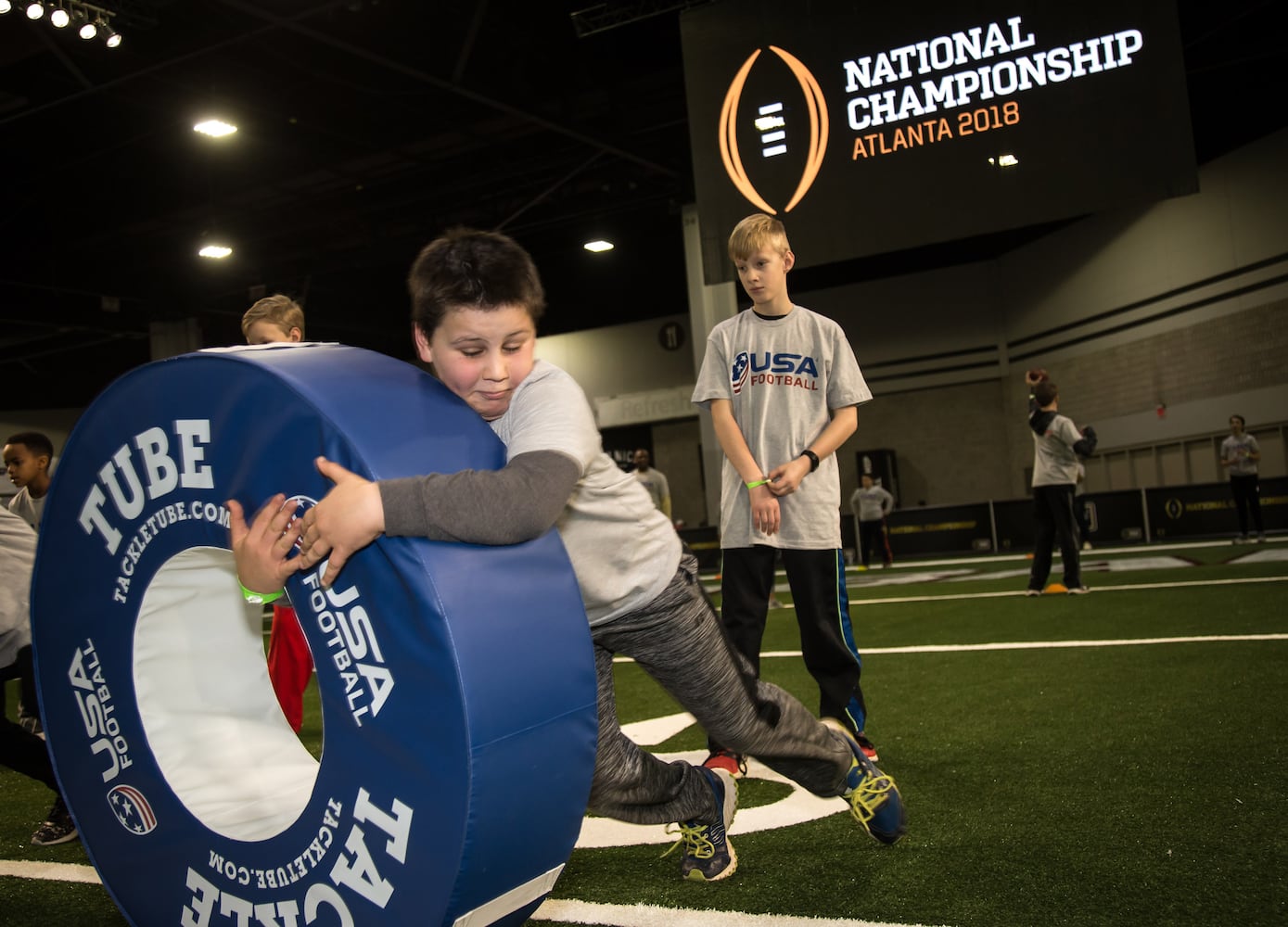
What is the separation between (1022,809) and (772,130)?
5.07 m

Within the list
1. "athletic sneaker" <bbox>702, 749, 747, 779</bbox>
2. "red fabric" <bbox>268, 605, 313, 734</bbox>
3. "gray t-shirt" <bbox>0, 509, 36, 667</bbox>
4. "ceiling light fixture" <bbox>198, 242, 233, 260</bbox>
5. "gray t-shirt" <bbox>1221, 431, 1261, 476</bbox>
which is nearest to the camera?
"athletic sneaker" <bbox>702, 749, 747, 779</bbox>

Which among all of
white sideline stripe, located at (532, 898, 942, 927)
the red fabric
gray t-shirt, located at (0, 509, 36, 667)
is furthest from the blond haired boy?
gray t-shirt, located at (0, 509, 36, 667)

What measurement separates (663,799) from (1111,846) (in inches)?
37.3

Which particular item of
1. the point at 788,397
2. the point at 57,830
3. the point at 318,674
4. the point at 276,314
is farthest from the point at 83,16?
the point at 318,674

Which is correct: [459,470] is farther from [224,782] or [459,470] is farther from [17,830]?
[17,830]

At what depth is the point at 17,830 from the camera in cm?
317

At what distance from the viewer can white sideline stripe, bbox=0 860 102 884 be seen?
8.52 feet

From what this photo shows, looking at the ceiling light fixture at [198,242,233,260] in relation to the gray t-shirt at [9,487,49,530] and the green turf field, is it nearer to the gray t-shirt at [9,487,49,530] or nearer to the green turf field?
the gray t-shirt at [9,487,49,530]

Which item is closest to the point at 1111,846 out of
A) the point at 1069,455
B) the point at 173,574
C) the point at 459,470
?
the point at 459,470

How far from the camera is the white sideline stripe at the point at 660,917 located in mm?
1913

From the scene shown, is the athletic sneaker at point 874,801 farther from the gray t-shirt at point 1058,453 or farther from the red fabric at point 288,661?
the gray t-shirt at point 1058,453

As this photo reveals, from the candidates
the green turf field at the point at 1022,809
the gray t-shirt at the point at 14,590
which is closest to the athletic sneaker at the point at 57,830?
Answer: the green turf field at the point at 1022,809

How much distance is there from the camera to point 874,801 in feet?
7.34

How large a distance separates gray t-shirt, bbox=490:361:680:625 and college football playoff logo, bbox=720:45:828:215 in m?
4.95
